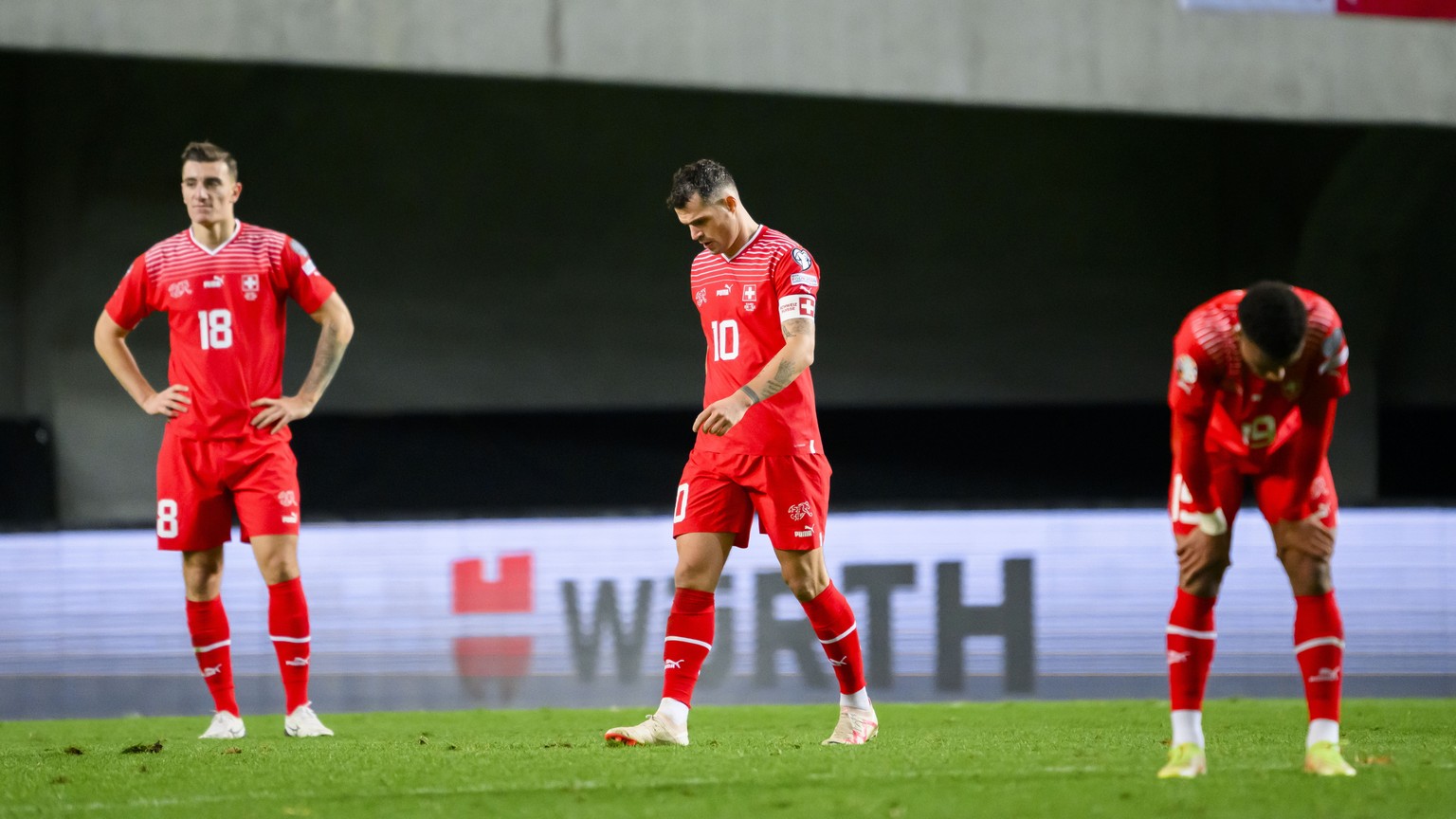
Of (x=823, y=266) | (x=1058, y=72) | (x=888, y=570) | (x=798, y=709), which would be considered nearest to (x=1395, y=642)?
(x=888, y=570)

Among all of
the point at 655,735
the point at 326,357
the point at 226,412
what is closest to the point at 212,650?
the point at 226,412

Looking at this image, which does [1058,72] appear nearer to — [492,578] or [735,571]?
[735,571]

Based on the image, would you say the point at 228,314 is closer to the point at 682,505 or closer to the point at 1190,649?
the point at 682,505

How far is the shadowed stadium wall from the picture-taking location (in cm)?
1228

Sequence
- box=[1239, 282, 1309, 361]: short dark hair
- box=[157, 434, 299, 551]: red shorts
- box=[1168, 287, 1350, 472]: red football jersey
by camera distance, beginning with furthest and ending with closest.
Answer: box=[157, 434, 299, 551]: red shorts < box=[1168, 287, 1350, 472]: red football jersey < box=[1239, 282, 1309, 361]: short dark hair

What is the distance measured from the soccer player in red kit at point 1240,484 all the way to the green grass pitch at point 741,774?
9.0 inches

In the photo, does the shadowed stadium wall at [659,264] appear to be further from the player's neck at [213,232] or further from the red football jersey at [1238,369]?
the red football jersey at [1238,369]

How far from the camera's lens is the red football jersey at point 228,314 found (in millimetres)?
5996

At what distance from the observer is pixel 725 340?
5.38m

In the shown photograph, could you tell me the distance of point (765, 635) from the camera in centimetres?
870

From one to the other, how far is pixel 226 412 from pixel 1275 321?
401cm

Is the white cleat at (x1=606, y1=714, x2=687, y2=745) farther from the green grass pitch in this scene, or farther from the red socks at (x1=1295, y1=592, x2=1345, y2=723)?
the red socks at (x1=1295, y1=592, x2=1345, y2=723)

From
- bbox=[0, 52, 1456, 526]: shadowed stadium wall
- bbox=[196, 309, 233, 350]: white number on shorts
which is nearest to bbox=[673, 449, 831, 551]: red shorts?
bbox=[196, 309, 233, 350]: white number on shorts

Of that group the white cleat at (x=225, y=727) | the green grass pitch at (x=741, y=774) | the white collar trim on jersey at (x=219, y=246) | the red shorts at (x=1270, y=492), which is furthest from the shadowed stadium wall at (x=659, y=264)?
the red shorts at (x=1270, y=492)
